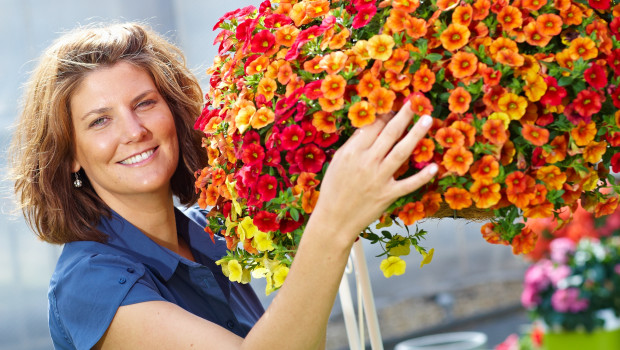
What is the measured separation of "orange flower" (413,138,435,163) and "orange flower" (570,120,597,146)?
0.54 feet

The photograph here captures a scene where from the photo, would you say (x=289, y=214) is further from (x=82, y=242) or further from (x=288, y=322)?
(x=82, y=242)

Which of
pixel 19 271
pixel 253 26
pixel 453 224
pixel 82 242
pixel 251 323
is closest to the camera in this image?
pixel 253 26

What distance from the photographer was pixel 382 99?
2.41ft

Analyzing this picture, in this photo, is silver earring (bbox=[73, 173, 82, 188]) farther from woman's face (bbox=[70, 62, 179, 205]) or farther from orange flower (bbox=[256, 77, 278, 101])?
orange flower (bbox=[256, 77, 278, 101])

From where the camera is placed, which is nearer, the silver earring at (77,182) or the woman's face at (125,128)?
the woman's face at (125,128)

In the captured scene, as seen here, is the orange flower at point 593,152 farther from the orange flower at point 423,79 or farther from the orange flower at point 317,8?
the orange flower at point 317,8

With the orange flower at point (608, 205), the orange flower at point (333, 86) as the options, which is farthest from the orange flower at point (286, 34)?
the orange flower at point (608, 205)

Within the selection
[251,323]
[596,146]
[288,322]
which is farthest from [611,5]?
[251,323]

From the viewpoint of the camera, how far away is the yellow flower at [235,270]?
0.91 metres

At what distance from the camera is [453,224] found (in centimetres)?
395

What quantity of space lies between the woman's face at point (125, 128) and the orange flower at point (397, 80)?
55cm

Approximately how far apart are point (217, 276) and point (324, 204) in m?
0.65

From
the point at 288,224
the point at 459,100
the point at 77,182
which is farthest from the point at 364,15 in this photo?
the point at 77,182

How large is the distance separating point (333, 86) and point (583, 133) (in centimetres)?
28
